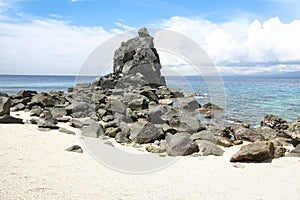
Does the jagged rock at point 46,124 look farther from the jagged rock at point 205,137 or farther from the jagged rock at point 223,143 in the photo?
the jagged rock at point 223,143

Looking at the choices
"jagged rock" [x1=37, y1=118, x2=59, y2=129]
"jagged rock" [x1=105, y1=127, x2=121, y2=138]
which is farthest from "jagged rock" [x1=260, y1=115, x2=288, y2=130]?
"jagged rock" [x1=37, y1=118, x2=59, y2=129]

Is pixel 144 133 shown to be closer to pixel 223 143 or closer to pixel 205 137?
pixel 205 137

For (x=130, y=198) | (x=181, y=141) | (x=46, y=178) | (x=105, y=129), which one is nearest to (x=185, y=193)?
(x=130, y=198)

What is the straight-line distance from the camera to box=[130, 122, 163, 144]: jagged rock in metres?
11.7

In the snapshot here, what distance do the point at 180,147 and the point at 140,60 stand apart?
33.0 metres

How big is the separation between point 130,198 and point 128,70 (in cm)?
3469

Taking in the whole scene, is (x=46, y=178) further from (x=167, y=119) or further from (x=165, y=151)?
(x=167, y=119)

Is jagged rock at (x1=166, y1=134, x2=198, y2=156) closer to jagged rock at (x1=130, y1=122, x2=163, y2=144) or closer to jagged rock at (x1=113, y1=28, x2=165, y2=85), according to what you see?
jagged rock at (x1=130, y1=122, x2=163, y2=144)

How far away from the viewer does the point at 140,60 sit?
137ft

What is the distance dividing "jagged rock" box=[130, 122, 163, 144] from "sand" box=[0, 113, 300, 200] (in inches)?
107

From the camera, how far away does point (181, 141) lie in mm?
10016

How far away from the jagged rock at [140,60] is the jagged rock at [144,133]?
26.0 meters

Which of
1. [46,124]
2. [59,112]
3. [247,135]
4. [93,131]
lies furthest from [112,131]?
[247,135]

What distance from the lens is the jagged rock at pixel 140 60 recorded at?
39719 mm
